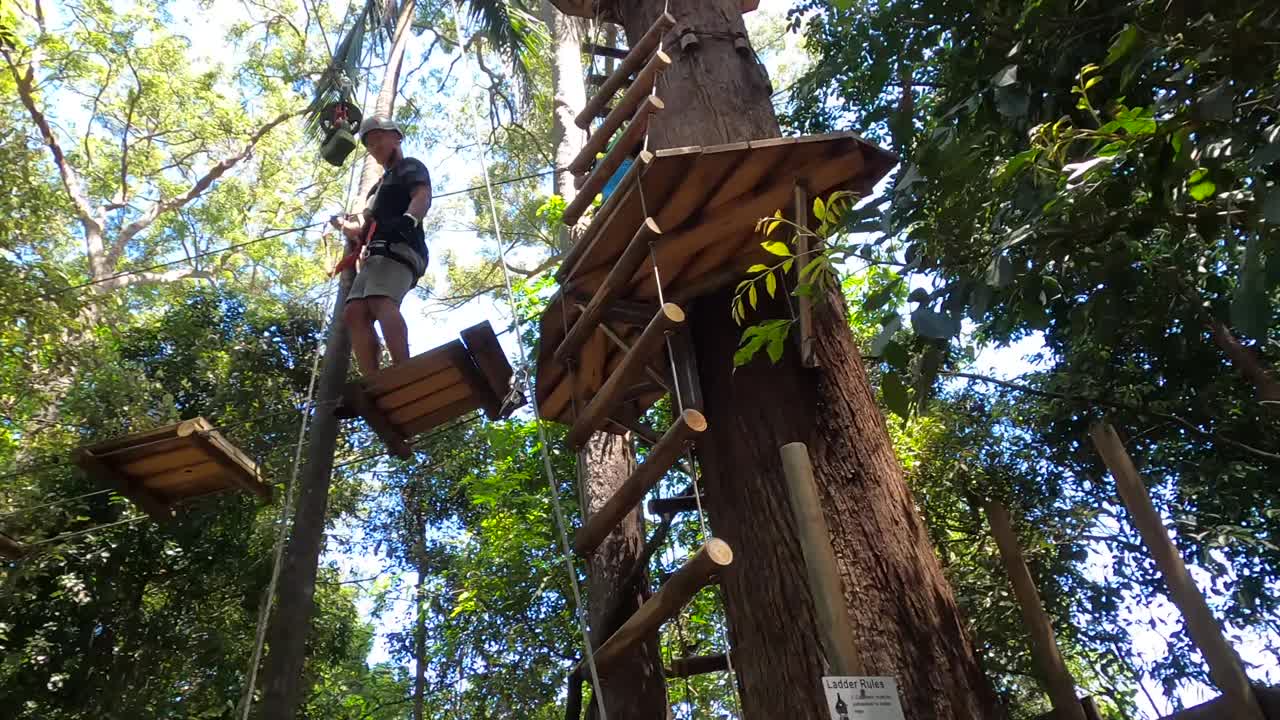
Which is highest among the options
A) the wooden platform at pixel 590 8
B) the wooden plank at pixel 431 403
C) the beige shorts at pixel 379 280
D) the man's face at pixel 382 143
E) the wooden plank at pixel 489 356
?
the wooden platform at pixel 590 8

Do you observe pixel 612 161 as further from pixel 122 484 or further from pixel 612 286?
pixel 122 484

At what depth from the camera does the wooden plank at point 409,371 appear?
348 centimetres

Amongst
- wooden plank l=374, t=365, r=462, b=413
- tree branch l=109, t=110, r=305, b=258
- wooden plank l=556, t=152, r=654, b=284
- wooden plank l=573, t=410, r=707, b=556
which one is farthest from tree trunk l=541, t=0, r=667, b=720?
tree branch l=109, t=110, r=305, b=258

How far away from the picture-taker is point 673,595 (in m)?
2.42

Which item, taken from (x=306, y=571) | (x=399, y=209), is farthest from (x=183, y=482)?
(x=399, y=209)

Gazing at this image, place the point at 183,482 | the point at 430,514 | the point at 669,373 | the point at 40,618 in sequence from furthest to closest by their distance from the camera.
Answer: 1. the point at 430,514
2. the point at 40,618
3. the point at 183,482
4. the point at 669,373

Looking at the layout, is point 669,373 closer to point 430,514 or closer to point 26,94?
point 430,514

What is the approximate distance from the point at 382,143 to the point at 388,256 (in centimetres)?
70

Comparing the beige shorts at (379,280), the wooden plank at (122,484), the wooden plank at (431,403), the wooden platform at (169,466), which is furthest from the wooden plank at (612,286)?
the wooden plank at (122,484)

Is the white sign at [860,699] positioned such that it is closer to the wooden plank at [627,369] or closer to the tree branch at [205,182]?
the wooden plank at [627,369]

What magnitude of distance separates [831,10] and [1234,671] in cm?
472

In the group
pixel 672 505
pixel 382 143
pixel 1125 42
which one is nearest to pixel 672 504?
pixel 672 505

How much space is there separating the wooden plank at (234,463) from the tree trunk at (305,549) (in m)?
0.43

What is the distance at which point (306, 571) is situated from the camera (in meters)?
3.00
